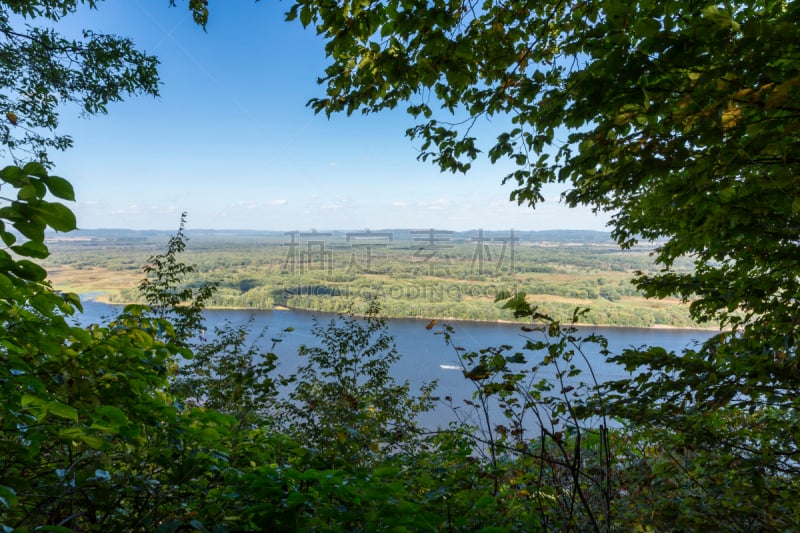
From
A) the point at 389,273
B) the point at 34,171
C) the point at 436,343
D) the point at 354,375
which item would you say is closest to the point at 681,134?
the point at 34,171

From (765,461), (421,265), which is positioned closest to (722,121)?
(765,461)

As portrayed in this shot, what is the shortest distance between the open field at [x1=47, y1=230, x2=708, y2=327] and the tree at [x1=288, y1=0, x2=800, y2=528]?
3.15 m

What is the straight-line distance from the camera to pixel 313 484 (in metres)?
1.11

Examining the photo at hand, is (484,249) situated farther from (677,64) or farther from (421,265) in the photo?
(677,64)

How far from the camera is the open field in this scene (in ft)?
25.4

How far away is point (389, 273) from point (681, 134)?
1448cm

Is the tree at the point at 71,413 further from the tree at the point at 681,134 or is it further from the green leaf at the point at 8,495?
the tree at the point at 681,134

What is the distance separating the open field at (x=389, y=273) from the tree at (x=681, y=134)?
3154 millimetres

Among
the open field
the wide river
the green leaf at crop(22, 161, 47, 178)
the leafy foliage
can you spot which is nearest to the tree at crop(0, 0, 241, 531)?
the green leaf at crop(22, 161, 47, 178)

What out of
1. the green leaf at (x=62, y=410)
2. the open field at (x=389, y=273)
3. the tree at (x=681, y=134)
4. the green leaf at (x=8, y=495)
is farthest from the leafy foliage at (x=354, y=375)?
the green leaf at (x=8, y=495)

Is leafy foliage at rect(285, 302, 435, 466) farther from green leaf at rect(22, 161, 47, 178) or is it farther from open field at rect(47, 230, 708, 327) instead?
green leaf at rect(22, 161, 47, 178)

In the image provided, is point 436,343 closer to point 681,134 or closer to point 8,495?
point 681,134

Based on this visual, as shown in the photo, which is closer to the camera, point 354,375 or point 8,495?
point 8,495

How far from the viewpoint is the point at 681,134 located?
1.24 meters
